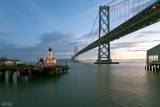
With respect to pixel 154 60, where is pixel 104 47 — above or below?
above

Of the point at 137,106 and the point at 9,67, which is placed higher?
the point at 9,67

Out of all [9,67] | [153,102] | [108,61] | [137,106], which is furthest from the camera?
[108,61]

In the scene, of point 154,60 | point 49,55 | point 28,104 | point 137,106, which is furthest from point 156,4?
point 28,104

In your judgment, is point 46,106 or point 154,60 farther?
point 154,60

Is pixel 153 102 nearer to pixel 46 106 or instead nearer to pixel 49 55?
pixel 46 106

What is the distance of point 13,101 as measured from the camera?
9.62 m

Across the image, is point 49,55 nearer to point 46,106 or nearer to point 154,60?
point 46,106

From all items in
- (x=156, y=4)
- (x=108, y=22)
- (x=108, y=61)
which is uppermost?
(x=108, y=22)

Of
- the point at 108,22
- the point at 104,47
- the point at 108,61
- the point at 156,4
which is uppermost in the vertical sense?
the point at 108,22

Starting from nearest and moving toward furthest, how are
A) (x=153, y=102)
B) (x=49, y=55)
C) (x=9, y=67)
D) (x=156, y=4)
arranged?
1. (x=153, y=102)
2. (x=9, y=67)
3. (x=49, y=55)
4. (x=156, y=4)

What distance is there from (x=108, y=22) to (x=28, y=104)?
243ft

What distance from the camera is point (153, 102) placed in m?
9.48

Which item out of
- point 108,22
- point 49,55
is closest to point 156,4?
point 49,55

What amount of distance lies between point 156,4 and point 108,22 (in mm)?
44152
